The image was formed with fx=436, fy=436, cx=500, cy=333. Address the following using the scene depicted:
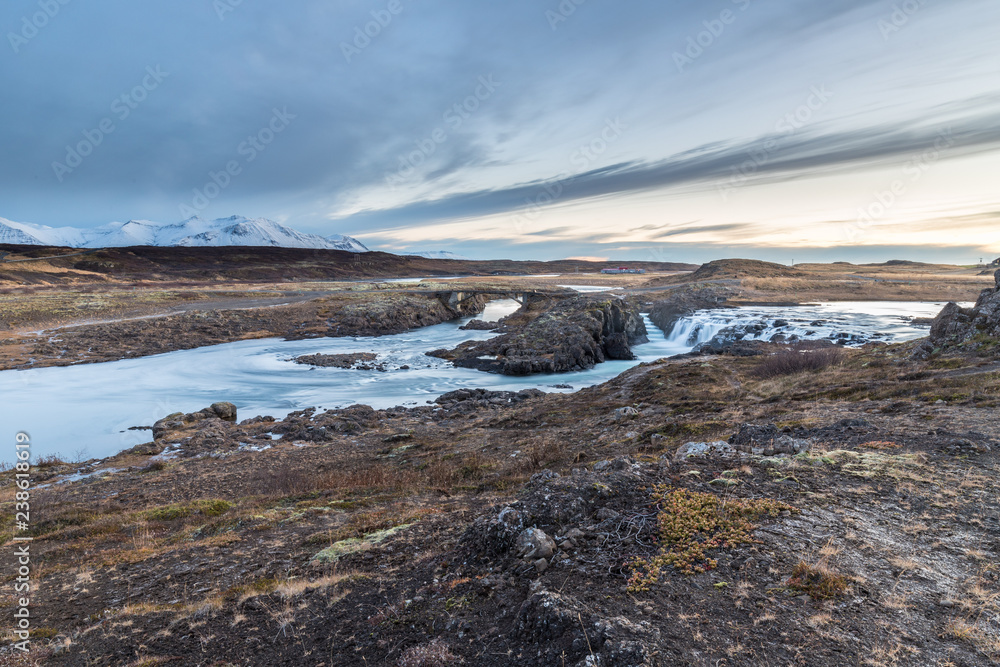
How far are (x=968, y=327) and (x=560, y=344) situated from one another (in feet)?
76.1

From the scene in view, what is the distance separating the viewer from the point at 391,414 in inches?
932

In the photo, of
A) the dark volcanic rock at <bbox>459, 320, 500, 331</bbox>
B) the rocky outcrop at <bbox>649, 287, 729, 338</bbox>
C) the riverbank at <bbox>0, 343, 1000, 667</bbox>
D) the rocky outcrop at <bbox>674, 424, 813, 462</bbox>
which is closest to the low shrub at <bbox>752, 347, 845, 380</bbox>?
the riverbank at <bbox>0, 343, 1000, 667</bbox>

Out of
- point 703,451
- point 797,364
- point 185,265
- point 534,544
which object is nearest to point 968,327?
point 797,364

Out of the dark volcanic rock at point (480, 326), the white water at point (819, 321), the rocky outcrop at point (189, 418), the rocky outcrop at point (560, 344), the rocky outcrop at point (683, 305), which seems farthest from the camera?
the dark volcanic rock at point (480, 326)

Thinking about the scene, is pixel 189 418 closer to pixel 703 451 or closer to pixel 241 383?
pixel 241 383

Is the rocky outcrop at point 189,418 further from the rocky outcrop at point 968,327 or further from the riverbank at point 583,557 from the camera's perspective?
the rocky outcrop at point 968,327

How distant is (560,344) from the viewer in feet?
118

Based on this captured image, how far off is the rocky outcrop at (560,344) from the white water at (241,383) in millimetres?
1094

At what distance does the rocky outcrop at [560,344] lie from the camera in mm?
34312

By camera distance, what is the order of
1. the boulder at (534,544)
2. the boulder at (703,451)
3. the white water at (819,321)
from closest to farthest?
1. the boulder at (534,544)
2. the boulder at (703,451)
3. the white water at (819,321)

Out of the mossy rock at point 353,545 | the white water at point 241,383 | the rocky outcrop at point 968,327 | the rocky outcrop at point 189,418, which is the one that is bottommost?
the white water at point 241,383

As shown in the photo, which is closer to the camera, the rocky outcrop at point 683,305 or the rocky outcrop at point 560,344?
the rocky outcrop at point 560,344

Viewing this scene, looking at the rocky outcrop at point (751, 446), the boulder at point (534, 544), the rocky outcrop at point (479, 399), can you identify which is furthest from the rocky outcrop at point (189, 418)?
the rocky outcrop at point (751, 446)

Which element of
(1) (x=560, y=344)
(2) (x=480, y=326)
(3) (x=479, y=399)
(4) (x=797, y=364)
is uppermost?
(4) (x=797, y=364)
